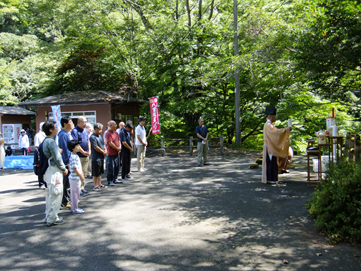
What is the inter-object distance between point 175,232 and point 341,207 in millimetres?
2601

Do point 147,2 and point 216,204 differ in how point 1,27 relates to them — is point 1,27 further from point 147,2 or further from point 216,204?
point 216,204

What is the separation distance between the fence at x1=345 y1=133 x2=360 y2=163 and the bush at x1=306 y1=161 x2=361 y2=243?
4.92 feet

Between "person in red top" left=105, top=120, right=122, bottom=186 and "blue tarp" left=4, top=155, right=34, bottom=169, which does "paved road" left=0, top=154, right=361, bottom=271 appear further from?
"blue tarp" left=4, top=155, right=34, bottom=169

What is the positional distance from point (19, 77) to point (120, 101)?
14.7m

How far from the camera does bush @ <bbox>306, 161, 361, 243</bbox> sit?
438cm

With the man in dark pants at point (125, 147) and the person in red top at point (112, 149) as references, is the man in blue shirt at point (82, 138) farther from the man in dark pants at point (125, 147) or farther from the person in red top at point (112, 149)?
the man in dark pants at point (125, 147)

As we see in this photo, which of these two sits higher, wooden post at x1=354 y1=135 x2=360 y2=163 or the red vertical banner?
the red vertical banner

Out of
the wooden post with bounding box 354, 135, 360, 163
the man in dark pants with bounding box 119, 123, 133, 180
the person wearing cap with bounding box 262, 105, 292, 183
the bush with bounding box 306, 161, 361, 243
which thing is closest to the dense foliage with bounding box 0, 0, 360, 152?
the person wearing cap with bounding box 262, 105, 292, 183

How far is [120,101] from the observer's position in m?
18.4

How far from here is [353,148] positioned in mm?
6723

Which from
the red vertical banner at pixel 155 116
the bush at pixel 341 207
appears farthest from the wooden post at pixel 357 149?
the red vertical banner at pixel 155 116

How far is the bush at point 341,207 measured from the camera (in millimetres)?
4384

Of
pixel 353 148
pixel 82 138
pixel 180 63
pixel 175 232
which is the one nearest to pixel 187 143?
pixel 180 63

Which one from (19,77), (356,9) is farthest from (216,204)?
(19,77)
